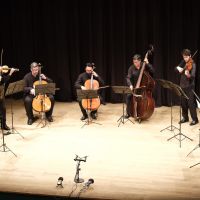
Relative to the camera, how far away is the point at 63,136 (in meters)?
7.46

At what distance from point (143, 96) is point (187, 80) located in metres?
0.89

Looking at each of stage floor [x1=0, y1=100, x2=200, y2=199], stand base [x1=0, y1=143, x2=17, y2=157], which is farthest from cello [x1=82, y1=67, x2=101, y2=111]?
stand base [x1=0, y1=143, x2=17, y2=157]

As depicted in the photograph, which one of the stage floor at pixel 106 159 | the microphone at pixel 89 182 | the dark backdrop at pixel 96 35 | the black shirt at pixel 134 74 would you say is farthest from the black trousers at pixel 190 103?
the microphone at pixel 89 182

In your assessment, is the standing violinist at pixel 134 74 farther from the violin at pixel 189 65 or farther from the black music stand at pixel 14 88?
the black music stand at pixel 14 88

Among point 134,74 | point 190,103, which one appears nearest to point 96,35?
point 134,74

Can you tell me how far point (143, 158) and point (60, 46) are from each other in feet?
15.3

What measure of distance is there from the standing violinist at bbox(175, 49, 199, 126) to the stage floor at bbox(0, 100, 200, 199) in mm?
259

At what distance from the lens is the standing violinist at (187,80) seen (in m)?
7.54

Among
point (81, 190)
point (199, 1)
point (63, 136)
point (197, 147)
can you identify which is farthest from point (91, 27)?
point (81, 190)

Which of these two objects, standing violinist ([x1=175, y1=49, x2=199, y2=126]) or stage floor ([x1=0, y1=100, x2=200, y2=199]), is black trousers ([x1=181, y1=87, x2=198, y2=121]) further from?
stage floor ([x1=0, y1=100, x2=200, y2=199])

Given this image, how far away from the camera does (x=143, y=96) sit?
7.91 metres

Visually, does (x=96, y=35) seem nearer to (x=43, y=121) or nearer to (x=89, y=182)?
(x=43, y=121)

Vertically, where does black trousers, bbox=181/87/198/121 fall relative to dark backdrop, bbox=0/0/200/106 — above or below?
below

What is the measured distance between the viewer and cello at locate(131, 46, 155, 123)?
7.86 m
